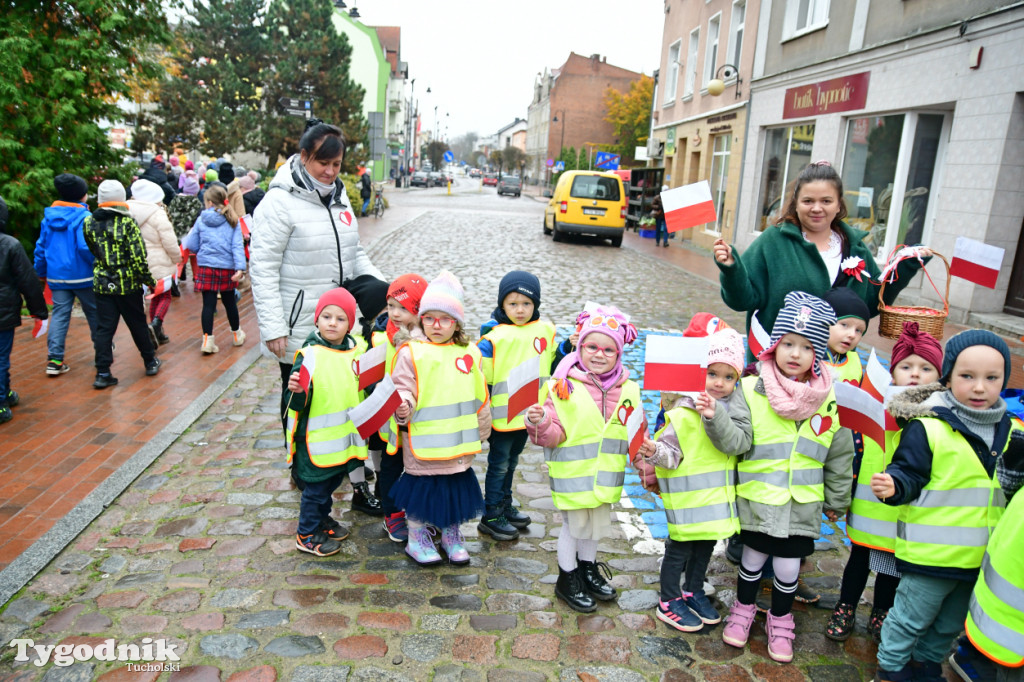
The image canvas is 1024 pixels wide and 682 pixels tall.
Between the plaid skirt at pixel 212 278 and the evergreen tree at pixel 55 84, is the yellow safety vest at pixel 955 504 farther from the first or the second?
the evergreen tree at pixel 55 84

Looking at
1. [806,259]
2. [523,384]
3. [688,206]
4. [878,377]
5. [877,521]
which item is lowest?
[877,521]

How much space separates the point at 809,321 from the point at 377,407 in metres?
1.89

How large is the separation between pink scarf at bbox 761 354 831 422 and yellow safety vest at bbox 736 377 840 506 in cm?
4

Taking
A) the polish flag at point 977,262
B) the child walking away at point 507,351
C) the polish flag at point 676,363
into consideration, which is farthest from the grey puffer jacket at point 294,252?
Answer: the polish flag at point 977,262

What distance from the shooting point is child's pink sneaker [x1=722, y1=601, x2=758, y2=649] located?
9.80 ft

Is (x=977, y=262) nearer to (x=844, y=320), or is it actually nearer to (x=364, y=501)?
(x=844, y=320)

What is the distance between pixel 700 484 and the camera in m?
2.96

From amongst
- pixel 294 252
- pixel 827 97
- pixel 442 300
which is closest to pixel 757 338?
pixel 442 300

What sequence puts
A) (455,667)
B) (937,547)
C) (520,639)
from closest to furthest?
(937,547) < (455,667) < (520,639)

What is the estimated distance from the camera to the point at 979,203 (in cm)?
967

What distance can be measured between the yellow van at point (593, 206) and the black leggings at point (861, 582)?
1680cm

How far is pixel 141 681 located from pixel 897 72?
13.4m

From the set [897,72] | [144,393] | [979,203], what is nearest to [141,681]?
[144,393]

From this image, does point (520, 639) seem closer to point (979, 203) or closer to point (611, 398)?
point (611, 398)
